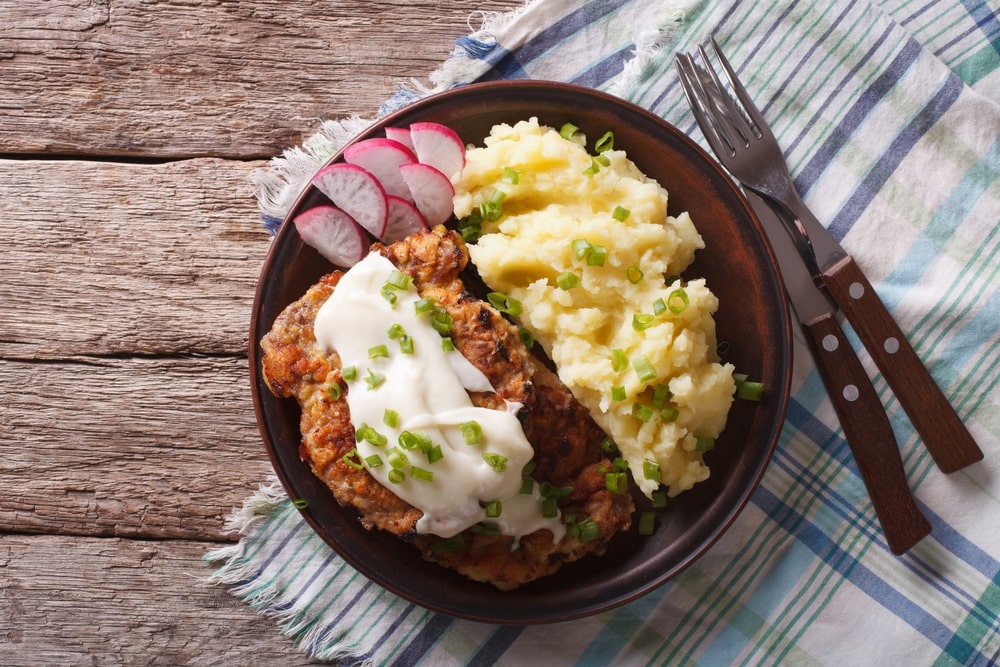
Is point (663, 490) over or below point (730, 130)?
below

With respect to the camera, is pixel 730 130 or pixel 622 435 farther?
pixel 730 130

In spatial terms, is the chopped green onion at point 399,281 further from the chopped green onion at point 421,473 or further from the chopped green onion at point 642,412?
the chopped green onion at point 642,412

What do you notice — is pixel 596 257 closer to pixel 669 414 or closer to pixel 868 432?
pixel 669 414

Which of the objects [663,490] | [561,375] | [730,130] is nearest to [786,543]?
[663,490]

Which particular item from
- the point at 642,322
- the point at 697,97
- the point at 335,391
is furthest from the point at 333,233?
the point at 697,97

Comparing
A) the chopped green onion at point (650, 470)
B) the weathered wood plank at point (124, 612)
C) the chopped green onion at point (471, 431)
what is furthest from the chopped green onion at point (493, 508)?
the weathered wood plank at point (124, 612)

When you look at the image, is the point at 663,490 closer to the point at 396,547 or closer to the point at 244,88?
the point at 396,547
